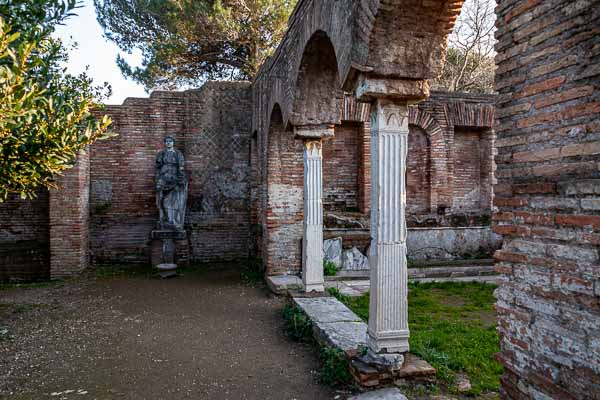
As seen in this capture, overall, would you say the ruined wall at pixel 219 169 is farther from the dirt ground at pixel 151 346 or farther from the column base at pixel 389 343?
the column base at pixel 389 343

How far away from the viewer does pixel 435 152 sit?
10594mm

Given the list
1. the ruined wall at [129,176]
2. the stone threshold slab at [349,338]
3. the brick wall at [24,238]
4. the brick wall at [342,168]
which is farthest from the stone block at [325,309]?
the brick wall at [24,238]

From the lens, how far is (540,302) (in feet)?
7.18

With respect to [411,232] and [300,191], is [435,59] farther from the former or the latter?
[411,232]

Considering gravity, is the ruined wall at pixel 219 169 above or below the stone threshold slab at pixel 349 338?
above

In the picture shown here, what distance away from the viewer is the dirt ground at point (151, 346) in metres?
4.05

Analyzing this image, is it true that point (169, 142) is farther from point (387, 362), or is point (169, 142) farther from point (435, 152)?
point (387, 362)

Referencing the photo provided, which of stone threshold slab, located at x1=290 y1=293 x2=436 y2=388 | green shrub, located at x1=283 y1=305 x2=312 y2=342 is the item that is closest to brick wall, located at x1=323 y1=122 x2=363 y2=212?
stone threshold slab, located at x1=290 y1=293 x2=436 y2=388

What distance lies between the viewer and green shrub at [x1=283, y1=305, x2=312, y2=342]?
5.37 metres

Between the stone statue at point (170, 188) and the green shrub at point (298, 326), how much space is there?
4.93 metres

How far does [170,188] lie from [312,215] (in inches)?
181

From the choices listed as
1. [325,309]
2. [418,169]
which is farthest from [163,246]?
[418,169]

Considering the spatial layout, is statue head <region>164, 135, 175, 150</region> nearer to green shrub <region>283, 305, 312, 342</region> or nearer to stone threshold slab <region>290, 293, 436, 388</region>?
stone threshold slab <region>290, 293, 436, 388</region>

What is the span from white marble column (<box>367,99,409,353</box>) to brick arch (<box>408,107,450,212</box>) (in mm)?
6901
